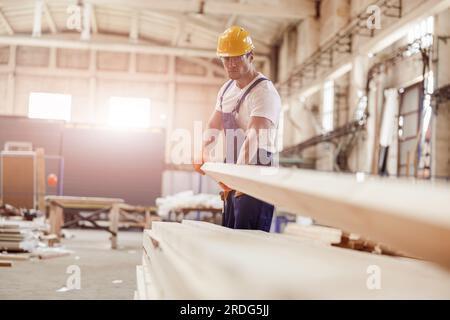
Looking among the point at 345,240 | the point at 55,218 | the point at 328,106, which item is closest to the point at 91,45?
the point at 328,106

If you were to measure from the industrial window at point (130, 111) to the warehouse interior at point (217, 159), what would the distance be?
8 centimetres

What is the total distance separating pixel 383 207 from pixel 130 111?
74.3ft

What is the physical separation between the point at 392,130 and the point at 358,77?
1.53 m

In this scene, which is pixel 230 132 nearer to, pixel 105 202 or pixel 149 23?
pixel 105 202

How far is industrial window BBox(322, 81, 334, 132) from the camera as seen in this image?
50.3 feet

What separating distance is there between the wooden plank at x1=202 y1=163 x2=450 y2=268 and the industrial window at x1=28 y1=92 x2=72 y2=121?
2216 cm

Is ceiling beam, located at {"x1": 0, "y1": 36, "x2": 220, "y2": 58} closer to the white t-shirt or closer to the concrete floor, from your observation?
the concrete floor

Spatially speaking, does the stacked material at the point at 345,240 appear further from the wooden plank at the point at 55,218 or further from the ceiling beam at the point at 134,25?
the ceiling beam at the point at 134,25

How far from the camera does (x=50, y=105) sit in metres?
22.8

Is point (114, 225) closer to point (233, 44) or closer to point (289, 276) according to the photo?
point (233, 44)

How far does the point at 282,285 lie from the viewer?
0.91 meters
